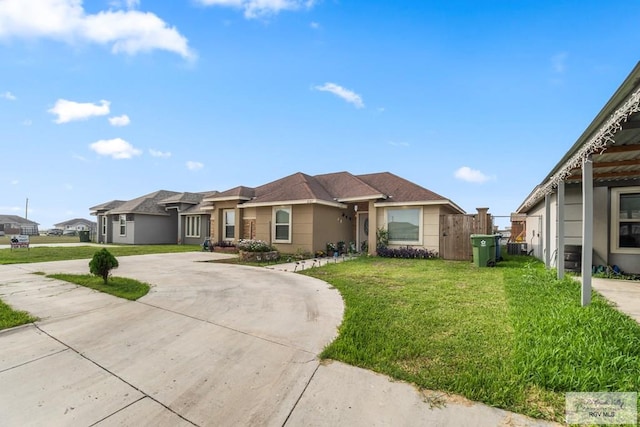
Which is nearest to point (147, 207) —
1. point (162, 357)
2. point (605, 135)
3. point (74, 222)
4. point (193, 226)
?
point (193, 226)

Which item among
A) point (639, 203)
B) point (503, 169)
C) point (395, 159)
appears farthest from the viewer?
point (395, 159)

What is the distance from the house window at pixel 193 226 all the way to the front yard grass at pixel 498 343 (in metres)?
19.8

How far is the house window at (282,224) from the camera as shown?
47.0 feet

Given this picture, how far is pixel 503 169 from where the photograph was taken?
50.6ft

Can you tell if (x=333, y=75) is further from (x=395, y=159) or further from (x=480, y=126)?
(x=395, y=159)

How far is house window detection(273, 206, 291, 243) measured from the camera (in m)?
14.3

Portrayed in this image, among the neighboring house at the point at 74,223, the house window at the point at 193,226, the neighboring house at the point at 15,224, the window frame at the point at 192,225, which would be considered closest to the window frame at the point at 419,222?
the window frame at the point at 192,225

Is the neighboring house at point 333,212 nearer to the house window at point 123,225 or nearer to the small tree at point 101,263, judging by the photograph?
the small tree at point 101,263

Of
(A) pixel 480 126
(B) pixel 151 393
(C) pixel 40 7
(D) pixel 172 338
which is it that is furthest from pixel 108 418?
(A) pixel 480 126

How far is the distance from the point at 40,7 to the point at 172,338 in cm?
920

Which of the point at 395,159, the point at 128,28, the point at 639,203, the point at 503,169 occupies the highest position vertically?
the point at 128,28

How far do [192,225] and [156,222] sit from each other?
13.8 ft

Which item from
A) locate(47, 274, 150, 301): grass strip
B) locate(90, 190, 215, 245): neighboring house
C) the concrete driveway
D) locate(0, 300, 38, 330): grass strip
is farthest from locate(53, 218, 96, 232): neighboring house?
the concrete driveway

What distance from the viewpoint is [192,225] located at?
2352 centimetres
